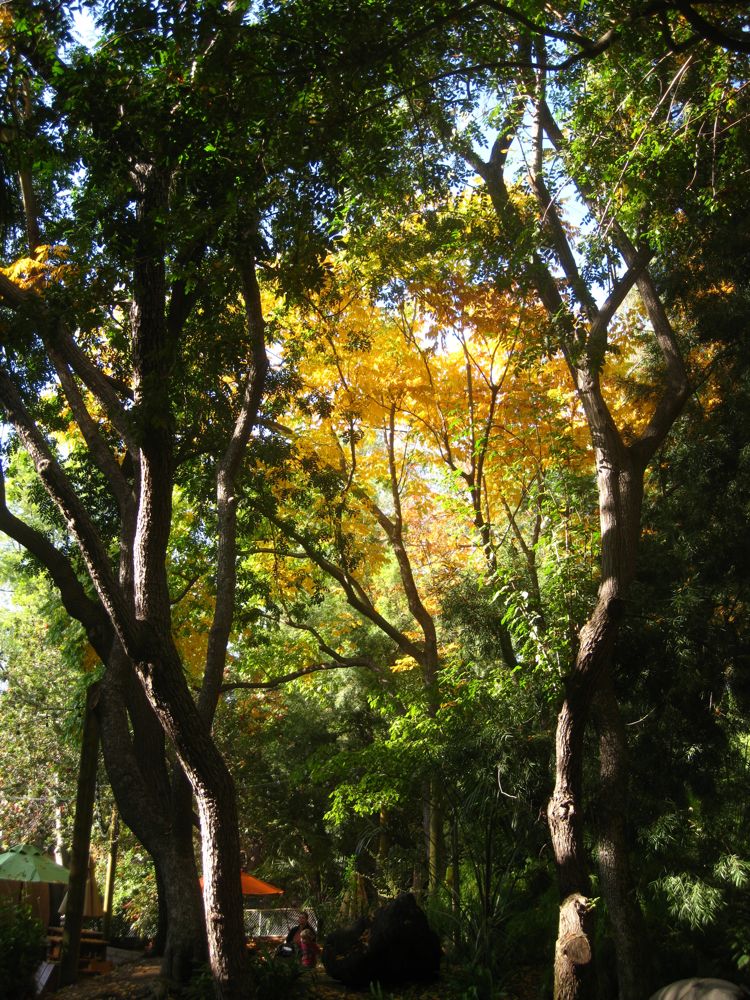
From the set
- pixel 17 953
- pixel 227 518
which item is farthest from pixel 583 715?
pixel 17 953

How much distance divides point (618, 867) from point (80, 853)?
555 cm

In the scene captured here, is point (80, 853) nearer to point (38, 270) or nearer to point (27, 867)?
point (27, 867)

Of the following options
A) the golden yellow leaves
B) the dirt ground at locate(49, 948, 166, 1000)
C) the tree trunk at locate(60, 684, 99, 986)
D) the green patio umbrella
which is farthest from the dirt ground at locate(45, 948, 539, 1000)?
the golden yellow leaves

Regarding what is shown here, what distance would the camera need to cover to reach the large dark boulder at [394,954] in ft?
25.3

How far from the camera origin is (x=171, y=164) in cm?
550

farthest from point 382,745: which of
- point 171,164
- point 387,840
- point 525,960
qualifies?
point 387,840

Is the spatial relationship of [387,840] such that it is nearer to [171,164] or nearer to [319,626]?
[319,626]

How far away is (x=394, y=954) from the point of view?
7.73 m

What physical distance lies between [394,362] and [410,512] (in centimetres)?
503

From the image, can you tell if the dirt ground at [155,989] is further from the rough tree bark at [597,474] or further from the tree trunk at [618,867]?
the rough tree bark at [597,474]

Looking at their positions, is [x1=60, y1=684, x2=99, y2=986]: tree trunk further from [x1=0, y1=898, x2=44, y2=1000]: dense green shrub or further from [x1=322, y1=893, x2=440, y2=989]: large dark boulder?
[x1=322, y1=893, x2=440, y2=989]: large dark boulder

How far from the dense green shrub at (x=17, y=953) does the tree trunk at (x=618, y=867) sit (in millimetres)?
5503

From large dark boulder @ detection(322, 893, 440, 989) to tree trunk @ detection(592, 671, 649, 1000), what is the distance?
6.09ft

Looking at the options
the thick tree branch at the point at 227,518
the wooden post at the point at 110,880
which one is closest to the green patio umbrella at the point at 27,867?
the wooden post at the point at 110,880
